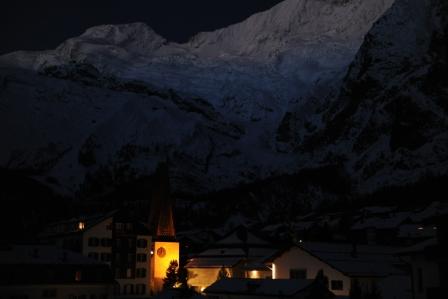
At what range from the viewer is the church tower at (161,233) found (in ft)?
303

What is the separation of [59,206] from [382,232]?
10078cm

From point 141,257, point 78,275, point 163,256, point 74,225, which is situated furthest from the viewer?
point 163,256

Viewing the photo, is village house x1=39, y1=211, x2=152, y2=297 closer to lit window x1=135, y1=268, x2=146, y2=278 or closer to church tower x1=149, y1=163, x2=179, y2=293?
lit window x1=135, y1=268, x2=146, y2=278

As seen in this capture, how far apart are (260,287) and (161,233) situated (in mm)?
48341

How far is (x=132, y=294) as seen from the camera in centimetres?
8725

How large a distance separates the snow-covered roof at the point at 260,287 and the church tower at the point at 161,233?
3679 centimetres

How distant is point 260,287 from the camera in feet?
167

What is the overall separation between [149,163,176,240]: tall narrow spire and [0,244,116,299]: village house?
104 ft

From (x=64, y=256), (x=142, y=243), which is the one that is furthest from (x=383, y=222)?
(x=64, y=256)

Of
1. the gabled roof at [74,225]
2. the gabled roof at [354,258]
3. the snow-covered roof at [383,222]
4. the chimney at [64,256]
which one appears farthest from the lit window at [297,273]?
the snow-covered roof at [383,222]

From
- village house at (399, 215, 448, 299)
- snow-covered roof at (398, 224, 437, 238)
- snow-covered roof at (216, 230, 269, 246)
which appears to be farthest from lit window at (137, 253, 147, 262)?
village house at (399, 215, 448, 299)

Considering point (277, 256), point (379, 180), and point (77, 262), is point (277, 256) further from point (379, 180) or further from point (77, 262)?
point (379, 180)

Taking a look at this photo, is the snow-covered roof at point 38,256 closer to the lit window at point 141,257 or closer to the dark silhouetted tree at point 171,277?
the dark silhouetted tree at point 171,277

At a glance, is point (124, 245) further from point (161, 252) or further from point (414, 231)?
point (414, 231)
